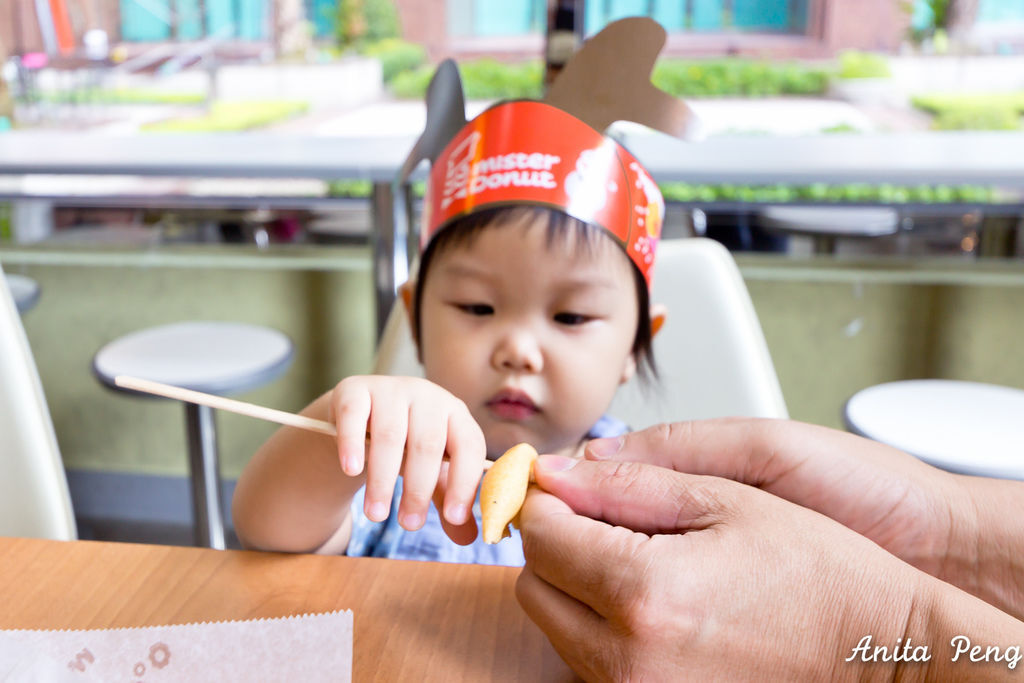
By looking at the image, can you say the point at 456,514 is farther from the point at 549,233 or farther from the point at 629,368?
the point at 629,368

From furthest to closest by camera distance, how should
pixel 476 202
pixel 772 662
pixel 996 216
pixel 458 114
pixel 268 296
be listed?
pixel 268 296 → pixel 996 216 → pixel 458 114 → pixel 476 202 → pixel 772 662

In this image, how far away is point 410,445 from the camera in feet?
2.27

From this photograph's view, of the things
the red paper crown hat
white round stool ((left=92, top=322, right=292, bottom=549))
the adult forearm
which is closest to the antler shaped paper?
the red paper crown hat

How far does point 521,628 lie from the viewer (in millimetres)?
633

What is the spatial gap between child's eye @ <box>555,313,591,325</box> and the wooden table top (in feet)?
1.31

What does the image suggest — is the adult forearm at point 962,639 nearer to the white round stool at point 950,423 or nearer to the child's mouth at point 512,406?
the child's mouth at point 512,406

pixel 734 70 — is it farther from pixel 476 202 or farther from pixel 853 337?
pixel 476 202

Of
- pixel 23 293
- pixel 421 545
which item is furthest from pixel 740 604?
pixel 23 293

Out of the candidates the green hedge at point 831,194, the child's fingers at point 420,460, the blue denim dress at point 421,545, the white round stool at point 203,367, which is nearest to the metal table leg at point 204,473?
the white round stool at point 203,367

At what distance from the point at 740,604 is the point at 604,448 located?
21cm

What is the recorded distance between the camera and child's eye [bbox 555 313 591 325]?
104 centimetres

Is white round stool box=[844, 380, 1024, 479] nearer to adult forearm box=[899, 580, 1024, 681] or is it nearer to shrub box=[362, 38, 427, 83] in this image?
adult forearm box=[899, 580, 1024, 681]

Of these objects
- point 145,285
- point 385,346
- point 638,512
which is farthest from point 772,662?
point 145,285

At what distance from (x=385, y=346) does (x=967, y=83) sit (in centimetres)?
265
